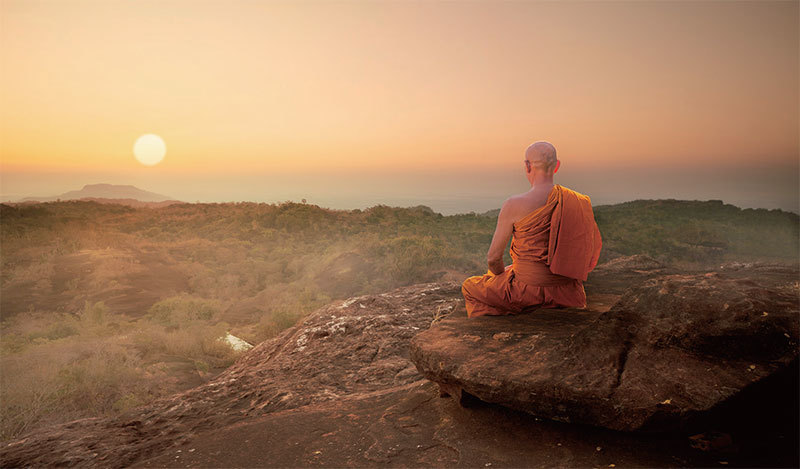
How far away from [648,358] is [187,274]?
17168 mm

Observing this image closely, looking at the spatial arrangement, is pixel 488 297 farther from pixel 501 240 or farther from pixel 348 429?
pixel 348 429

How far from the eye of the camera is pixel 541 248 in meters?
4.27

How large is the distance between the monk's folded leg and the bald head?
1.24 metres

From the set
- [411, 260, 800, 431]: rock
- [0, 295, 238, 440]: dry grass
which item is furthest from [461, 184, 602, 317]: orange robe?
[0, 295, 238, 440]: dry grass

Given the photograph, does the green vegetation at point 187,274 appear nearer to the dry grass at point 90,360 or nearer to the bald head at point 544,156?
the dry grass at point 90,360

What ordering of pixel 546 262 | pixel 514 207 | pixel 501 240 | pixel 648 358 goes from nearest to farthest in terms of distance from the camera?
pixel 648 358
pixel 546 262
pixel 514 207
pixel 501 240

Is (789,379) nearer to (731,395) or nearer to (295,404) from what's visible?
(731,395)

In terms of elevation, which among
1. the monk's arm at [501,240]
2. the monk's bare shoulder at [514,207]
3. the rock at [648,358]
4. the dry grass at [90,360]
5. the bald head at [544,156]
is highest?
the bald head at [544,156]

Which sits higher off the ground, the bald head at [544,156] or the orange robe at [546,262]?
the bald head at [544,156]

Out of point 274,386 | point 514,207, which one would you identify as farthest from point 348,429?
point 514,207

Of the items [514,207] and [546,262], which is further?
[514,207]

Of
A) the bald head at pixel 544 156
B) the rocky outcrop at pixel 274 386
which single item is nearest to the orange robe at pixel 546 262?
the bald head at pixel 544 156

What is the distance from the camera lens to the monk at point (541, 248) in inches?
163

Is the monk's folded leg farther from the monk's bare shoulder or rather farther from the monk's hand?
the monk's bare shoulder
